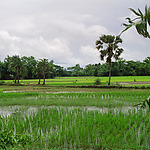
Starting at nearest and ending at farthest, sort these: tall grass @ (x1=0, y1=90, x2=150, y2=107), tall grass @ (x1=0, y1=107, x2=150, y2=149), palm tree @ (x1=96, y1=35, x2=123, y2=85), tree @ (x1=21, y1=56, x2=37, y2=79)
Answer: tall grass @ (x1=0, y1=107, x2=150, y2=149) < tall grass @ (x1=0, y1=90, x2=150, y2=107) < palm tree @ (x1=96, y1=35, x2=123, y2=85) < tree @ (x1=21, y1=56, x2=37, y2=79)

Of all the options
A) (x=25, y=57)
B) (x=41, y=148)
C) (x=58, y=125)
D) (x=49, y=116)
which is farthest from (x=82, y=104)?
(x=25, y=57)

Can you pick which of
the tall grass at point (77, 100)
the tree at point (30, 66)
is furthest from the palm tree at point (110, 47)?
the tree at point (30, 66)

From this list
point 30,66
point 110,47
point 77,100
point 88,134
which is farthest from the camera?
point 30,66

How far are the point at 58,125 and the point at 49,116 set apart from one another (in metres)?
1.07

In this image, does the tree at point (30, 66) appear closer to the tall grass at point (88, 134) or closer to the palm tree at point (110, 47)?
the palm tree at point (110, 47)

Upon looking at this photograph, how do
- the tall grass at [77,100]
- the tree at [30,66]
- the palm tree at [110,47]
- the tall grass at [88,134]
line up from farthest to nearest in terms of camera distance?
1. the tree at [30,66]
2. the palm tree at [110,47]
3. the tall grass at [77,100]
4. the tall grass at [88,134]

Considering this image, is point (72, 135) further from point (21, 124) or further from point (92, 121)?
point (21, 124)

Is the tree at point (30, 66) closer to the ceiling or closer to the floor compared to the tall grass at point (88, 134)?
closer to the ceiling

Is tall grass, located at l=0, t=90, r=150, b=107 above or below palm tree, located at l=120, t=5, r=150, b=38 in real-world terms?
below

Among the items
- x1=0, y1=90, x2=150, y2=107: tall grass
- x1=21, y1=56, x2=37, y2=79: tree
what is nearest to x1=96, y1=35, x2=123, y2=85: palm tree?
x1=0, y1=90, x2=150, y2=107: tall grass

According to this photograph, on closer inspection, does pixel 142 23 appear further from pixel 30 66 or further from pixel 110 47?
pixel 30 66

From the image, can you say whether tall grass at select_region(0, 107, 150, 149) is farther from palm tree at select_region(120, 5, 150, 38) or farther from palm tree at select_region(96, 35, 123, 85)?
palm tree at select_region(96, 35, 123, 85)

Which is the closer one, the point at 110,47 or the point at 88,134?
the point at 88,134

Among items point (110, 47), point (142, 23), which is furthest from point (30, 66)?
point (142, 23)
